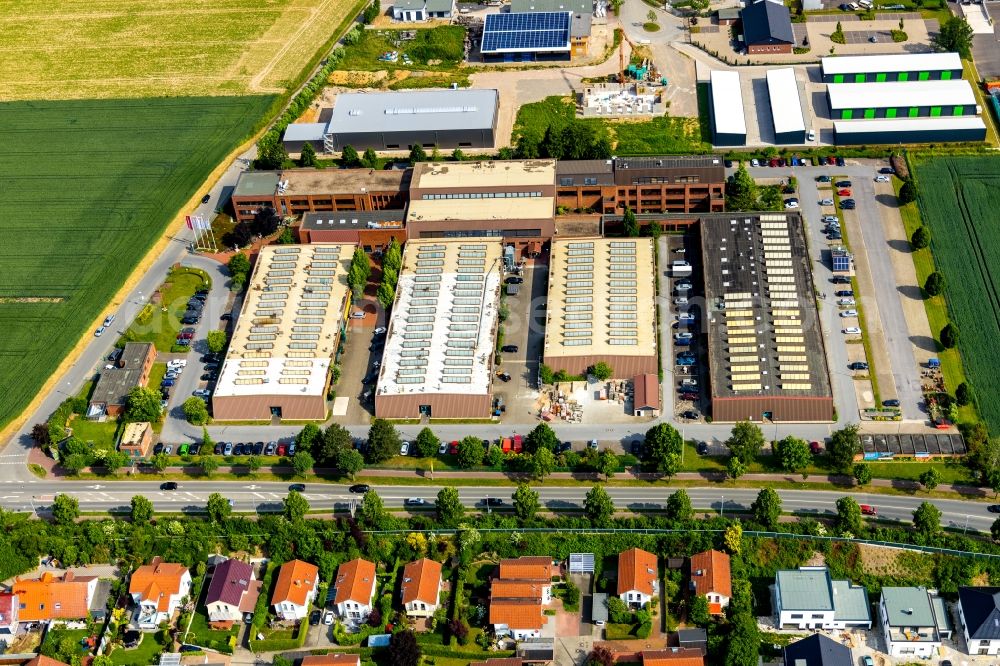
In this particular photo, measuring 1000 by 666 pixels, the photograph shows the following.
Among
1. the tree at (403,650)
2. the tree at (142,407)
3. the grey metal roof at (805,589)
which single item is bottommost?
the tree at (403,650)

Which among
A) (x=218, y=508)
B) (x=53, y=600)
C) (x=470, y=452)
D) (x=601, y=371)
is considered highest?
(x=601, y=371)

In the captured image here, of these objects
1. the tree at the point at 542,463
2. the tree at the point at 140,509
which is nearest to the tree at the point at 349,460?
the tree at the point at 542,463

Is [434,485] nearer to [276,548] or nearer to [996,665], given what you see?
[276,548]

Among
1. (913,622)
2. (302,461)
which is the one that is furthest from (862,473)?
(302,461)

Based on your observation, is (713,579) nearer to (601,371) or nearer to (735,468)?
(735,468)

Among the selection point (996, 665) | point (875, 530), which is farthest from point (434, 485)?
point (996, 665)

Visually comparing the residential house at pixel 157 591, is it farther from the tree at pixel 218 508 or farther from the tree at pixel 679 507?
the tree at pixel 679 507

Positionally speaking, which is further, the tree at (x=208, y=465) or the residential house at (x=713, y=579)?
the tree at (x=208, y=465)
